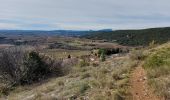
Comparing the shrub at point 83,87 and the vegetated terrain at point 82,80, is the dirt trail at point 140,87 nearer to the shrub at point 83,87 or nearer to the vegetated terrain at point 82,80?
the vegetated terrain at point 82,80

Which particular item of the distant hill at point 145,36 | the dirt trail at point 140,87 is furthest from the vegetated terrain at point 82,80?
the distant hill at point 145,36

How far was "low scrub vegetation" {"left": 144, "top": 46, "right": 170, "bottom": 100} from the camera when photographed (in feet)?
32.9

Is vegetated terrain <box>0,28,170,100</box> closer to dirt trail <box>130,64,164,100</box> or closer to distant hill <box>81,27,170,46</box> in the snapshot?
dirt trail <box>130,64,164,100</box>

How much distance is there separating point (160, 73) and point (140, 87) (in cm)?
111

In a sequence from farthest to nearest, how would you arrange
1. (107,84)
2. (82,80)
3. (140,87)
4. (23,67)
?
(23,67) → (82,80) → (107,84) → (140,87)

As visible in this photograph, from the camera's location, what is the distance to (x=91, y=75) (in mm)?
15211

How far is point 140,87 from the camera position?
38.0ft

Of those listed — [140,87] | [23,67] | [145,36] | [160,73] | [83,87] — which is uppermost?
[160,73]

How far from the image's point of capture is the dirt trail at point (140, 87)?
10344 millimetres

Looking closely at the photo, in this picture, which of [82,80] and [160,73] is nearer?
[160,73]

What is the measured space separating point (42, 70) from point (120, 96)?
9526mm

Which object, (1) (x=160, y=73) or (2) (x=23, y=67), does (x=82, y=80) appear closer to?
(1) (x=160, y=73)

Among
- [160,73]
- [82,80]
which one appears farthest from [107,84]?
[82,80]

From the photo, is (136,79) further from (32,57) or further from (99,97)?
(32,57)
